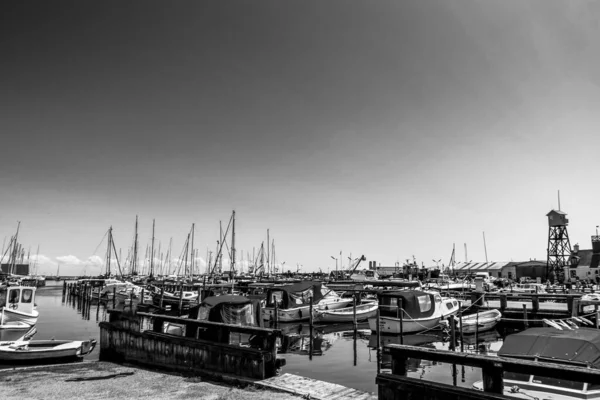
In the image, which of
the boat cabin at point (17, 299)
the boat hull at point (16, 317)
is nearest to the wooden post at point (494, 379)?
the boat hull at point (16, 317)

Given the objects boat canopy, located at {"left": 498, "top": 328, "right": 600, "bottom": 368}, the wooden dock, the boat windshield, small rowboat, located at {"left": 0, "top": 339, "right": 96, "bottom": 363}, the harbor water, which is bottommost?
the harbor water

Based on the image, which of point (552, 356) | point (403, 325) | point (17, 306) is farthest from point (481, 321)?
point (17, 306)

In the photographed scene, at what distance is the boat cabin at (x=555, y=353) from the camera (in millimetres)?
9953

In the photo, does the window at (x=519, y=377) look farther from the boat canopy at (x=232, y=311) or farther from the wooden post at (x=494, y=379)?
the boat canopy at (x=232, y=311)


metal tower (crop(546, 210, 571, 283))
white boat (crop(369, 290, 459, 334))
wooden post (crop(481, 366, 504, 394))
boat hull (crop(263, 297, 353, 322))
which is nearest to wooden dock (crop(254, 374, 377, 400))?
wooden post (crop(481, 366, 504, 394))

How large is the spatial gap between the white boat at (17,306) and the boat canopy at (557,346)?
1068 inches

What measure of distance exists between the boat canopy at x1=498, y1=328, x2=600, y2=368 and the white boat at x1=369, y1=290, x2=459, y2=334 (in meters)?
15.0

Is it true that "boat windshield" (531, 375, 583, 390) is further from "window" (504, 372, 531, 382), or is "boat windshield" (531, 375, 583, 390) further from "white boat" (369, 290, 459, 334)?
"white boat" (369, 290, 459, 334)

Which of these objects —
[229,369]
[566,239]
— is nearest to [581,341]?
[229,369]

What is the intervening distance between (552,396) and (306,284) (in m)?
30.3

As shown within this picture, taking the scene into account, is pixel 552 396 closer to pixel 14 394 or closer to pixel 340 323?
pixel 14 394

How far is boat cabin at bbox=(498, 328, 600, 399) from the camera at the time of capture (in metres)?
9.95

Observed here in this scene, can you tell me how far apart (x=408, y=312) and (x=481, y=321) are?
6.80 meters

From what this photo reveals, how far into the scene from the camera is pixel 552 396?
9.67 metres
